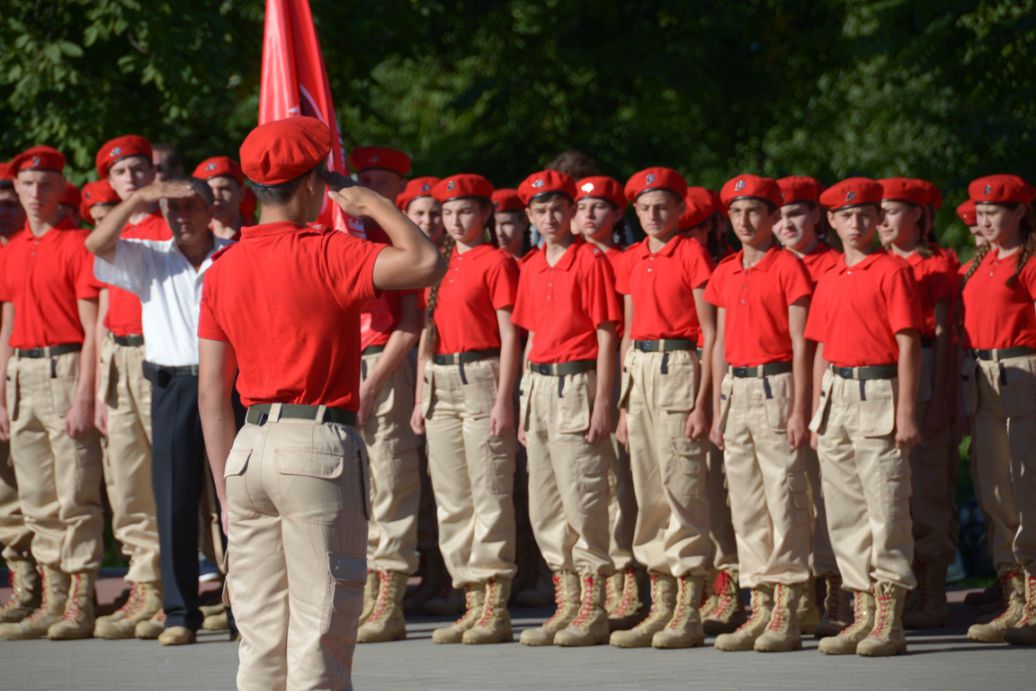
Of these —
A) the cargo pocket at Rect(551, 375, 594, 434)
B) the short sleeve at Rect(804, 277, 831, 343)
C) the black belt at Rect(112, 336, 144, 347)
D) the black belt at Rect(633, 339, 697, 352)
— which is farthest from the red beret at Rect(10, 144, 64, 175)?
the short sleeve at Rect(804, 277, 831, 343)

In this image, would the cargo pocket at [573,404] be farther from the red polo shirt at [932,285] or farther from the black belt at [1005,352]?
the black belt at [1005,352]

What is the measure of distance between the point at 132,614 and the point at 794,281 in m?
4.09

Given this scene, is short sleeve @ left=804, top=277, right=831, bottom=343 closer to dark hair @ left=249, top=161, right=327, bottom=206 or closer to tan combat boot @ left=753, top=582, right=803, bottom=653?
tan combat boot @ left=753, top=582, right=803, bottom=653

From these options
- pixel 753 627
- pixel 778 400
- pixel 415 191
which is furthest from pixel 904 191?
pixel 415 191

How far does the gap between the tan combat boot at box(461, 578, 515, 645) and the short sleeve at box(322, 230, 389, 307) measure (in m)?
4.00

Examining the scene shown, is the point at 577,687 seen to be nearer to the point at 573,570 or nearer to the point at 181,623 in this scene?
the point at 573,570

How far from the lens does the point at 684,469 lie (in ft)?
29.9

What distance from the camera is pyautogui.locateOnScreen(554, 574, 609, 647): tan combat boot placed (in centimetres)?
903

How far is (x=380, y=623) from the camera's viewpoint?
31.0ft

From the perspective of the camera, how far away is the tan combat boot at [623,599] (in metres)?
9.55

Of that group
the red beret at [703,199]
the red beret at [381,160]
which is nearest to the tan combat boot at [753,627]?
the red beret at [703,199]

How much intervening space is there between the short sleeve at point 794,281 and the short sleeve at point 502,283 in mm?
1476

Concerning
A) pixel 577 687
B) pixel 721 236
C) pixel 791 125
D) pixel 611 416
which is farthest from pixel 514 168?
pixel 577 687

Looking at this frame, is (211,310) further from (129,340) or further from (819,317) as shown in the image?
(129,340)
